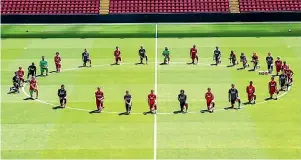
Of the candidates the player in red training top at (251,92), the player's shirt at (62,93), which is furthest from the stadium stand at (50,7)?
the player in red training top at (251,92)

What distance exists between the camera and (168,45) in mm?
54969

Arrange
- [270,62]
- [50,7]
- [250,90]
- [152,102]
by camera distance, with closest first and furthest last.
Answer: [152,102] < [250,90] < [270,62] < [50,7]

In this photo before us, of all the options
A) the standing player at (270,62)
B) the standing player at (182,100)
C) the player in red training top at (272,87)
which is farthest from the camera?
the standing player at (270,62)

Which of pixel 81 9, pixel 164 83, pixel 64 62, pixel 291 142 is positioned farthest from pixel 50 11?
pixel 291 142

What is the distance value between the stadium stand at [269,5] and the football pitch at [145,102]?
273 inches

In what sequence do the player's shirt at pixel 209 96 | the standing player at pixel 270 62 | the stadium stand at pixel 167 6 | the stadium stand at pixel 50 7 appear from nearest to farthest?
the player's shirt at pixel 209 96 → the standing player at pixel 270 62 → the stadium stand at pixel 167 6 → the stadium stand at pixel 50 7

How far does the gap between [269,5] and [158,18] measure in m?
11.3

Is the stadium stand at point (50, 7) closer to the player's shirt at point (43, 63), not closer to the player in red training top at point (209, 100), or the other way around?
the player's shirt at point (43, 63)

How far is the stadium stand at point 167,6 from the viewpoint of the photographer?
2666 inches

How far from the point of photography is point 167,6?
225 feet

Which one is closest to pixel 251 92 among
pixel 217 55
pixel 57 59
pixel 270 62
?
pixel 270 62

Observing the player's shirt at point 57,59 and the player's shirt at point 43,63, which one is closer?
the player's shirt at point 43,63

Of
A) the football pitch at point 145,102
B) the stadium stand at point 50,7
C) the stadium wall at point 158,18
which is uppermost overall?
the stadium stand at point 50,7

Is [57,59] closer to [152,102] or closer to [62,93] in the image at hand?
[62,93]
